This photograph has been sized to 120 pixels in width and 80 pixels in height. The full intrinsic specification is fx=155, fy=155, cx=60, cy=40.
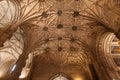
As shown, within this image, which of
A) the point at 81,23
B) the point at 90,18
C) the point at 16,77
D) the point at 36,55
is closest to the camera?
the point at 16,77

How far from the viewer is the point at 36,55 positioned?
19422mm

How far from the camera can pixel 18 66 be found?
13125mm

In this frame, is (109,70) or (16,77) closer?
(16,77)

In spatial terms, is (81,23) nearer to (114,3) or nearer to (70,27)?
(70,27)

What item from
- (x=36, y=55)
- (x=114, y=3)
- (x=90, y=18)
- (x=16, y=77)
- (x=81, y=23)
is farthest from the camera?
(x=36, y=55)

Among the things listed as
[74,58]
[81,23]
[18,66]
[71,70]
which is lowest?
[18,66]

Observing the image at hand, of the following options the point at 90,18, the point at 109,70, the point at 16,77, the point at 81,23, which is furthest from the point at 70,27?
the point at 16,77

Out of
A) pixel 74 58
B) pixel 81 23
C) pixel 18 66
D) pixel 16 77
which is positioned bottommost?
pixel 16 77

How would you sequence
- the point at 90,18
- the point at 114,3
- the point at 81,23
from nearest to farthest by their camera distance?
the point at 114,3 → the point at 90,18 → the point at 81,23

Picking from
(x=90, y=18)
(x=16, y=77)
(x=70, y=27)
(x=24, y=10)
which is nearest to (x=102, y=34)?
(x=90, y=18)

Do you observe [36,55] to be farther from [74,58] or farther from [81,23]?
[81,23]

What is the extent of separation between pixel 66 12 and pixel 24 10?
13.8 ft

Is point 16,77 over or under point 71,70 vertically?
under

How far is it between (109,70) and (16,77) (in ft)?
26.8
